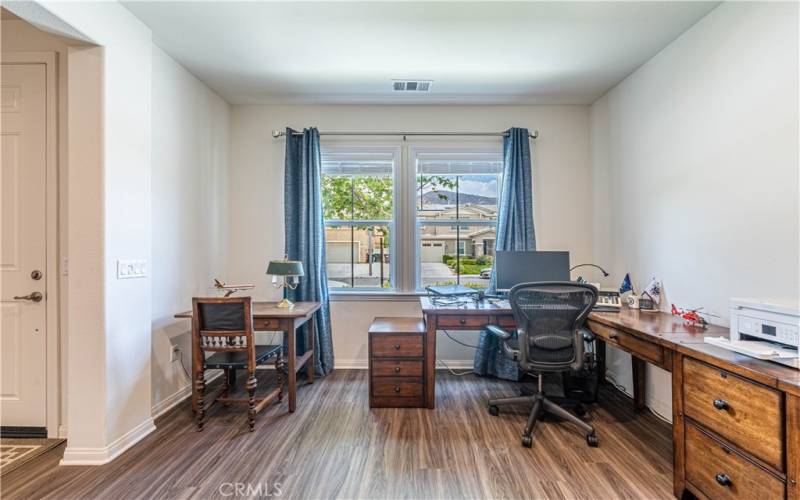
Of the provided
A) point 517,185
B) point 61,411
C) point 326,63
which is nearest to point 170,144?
point 326,63

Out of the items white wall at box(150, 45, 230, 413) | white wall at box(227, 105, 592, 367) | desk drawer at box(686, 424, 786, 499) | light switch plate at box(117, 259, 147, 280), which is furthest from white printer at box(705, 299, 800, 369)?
white wall at box(150, 45, 230, 413)

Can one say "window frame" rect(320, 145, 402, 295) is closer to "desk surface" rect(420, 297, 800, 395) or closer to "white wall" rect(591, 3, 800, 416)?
"desk surface" rect(420, 297, 800, 395)

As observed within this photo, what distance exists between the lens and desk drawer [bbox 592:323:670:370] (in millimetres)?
1793

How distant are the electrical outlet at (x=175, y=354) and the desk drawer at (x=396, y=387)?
1590mm

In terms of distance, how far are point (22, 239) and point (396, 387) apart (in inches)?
107

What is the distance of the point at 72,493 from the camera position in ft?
5.64

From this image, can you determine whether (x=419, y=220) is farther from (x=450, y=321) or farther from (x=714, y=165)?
(x=714, y=165)

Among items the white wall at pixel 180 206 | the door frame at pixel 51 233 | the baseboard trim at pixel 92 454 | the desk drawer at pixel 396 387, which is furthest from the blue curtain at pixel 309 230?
the door frame at pixel 51 233

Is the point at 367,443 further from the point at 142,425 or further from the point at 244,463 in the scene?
the point at 142,425

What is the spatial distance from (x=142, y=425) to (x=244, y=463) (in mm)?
832

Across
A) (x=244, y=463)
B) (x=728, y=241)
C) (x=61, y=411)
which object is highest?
(x=728, y=241)

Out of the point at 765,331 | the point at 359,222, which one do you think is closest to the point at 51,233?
the point at 359,222

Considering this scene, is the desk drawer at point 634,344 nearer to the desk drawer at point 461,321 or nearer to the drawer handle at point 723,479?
the drawer handle at point 723,479

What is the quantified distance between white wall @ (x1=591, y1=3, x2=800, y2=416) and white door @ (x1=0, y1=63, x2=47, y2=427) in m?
4.26
